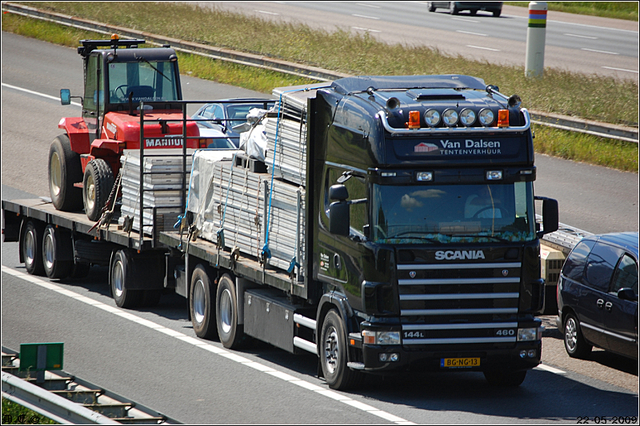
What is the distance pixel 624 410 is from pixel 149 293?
759cm

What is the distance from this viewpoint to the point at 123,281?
51.6 ft

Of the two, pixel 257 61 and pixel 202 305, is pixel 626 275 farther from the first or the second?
pixel 257 61

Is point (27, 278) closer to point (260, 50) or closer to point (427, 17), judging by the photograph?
point (260, 50)

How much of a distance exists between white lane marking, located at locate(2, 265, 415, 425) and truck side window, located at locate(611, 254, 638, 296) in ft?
12.4

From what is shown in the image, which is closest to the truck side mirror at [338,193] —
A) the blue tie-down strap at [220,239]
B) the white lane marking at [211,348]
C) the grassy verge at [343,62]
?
the white lane marking at [211,348]

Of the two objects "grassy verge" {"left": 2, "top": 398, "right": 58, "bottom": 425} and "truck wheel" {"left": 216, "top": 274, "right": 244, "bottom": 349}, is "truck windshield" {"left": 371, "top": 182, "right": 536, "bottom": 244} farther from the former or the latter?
"grassy verge" {"left": 2, "top": 398, "right": 58, "bottom": 425}

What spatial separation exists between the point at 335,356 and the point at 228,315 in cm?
263

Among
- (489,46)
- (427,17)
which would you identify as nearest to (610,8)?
(427,17)

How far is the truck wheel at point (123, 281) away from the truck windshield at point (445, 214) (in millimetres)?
5923

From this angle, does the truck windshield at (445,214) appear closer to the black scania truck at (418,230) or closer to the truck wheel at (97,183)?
the black scania truck at (418,230)

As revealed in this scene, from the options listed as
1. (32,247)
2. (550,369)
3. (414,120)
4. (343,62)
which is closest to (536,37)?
(343,62)

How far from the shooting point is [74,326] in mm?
14578

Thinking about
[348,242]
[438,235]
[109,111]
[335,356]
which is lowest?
[335,356]

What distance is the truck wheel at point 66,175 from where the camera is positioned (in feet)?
57.1
